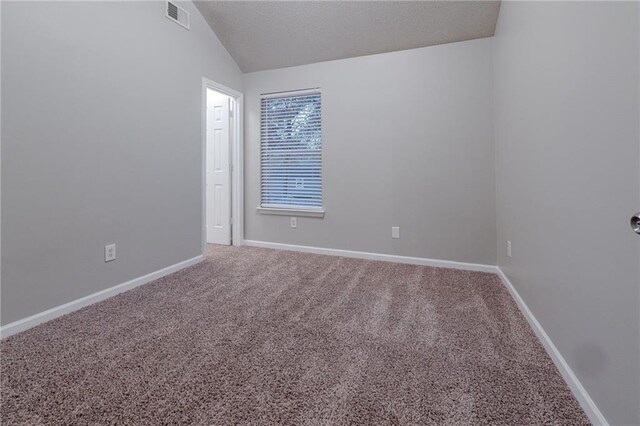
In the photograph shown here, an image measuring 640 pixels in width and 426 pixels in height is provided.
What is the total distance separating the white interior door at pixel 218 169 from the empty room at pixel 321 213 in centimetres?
4

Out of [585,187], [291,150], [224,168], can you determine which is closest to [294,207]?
[291,150]

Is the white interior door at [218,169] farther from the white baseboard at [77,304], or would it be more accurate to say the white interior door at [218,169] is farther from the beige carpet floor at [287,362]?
the beige carpet floor at [287,362]

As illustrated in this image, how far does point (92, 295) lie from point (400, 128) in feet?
10.2

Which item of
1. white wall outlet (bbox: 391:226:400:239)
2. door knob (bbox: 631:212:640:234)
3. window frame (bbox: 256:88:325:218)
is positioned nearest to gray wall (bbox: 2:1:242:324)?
window frame (bbox: 256:88:325:218)

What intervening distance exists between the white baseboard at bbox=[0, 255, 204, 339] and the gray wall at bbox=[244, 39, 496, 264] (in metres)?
1.59

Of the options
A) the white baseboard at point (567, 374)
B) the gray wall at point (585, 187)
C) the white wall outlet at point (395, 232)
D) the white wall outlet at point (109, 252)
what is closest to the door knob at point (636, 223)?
the gray wall at point (585, 187)

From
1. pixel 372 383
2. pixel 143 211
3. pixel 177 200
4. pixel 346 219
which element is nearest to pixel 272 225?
pixel 346 219

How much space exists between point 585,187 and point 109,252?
9.65 ft

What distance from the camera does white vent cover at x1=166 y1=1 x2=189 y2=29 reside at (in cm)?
272

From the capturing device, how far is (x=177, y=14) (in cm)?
280

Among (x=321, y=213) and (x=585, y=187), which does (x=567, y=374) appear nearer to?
(x=585, y=187)

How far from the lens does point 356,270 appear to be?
118 inches

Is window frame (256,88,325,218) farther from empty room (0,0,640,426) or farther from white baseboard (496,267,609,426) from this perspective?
white baseboard (496,267,609,426)

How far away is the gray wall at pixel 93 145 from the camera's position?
175cm
